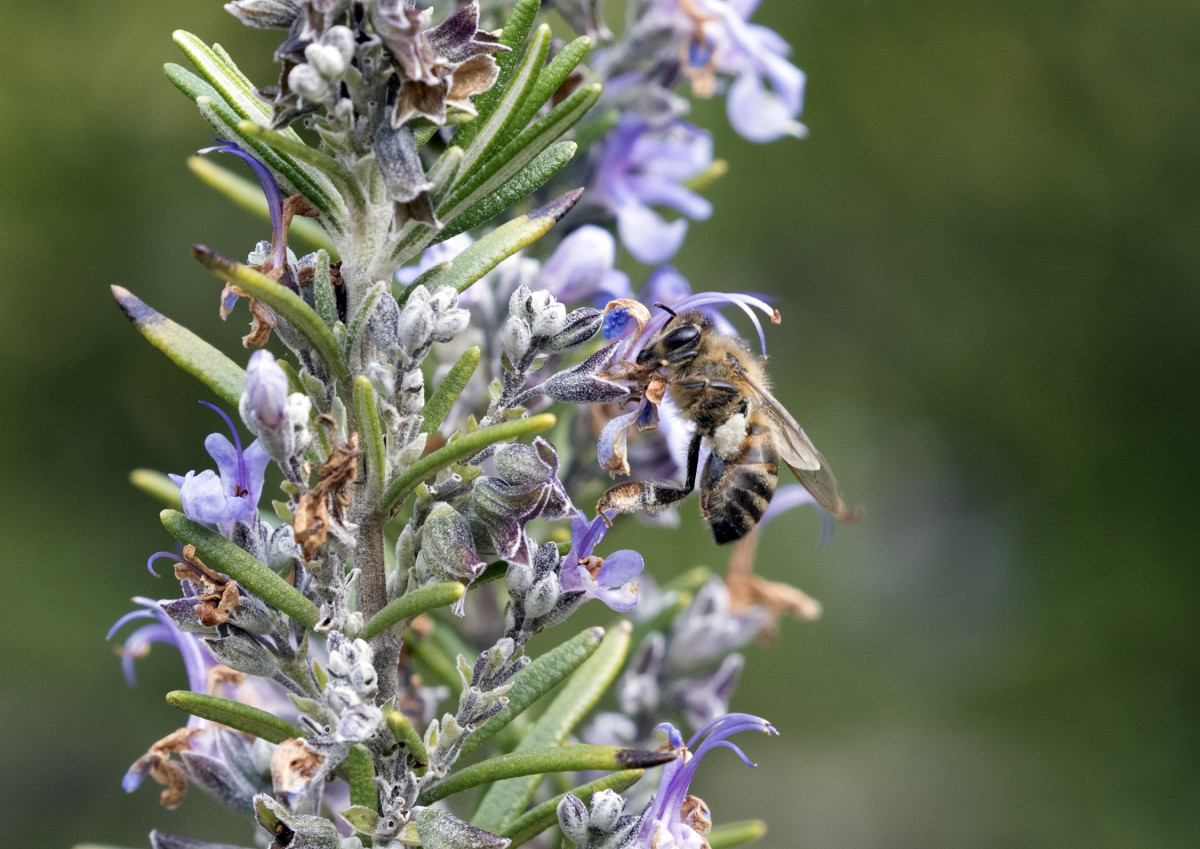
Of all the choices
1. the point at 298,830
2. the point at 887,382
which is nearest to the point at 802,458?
the point at 298,830

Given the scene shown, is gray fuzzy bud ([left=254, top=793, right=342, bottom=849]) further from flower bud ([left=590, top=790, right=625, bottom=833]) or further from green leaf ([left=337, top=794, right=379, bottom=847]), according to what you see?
flower bud ([left=590, top=790, right=625, bottom=833])

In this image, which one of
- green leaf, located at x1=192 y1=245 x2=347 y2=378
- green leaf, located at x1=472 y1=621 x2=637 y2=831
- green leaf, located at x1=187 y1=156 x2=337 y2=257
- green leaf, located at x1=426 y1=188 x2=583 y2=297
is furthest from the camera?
green leaf, located at x1=187 y1=156 x2=337 y2=257

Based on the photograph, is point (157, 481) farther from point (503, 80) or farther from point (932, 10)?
point (932, 10)

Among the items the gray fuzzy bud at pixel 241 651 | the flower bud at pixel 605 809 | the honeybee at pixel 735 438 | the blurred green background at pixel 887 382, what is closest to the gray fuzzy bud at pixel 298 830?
the gray fuzzy bud at pixel 241 651

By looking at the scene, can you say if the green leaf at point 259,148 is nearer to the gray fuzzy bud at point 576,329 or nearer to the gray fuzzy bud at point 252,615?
the gray fuzzy bud at point 576,329

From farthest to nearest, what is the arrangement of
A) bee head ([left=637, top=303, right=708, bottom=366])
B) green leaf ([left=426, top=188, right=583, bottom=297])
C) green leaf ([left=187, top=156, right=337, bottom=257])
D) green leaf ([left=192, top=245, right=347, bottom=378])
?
green leaf ([left=187, top=156, right=337, bottom=257]) → bee head ([left=637, top=303, right=708, bottom=366]) → green leaf ([left=426, top=188, right=583, bottom=297]) → green leaf ([left=192, top=245, right=347, bottom=378])

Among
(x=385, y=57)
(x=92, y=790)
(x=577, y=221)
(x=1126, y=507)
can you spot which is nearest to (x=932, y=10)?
(x=1126, y=507)

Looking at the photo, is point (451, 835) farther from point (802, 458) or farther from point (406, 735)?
point (802, 458)

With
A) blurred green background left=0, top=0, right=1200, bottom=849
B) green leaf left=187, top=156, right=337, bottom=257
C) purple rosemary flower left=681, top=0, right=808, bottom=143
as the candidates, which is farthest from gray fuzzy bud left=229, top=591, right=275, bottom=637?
blurred green background left=0, top=0, right=1200, bottom=849
